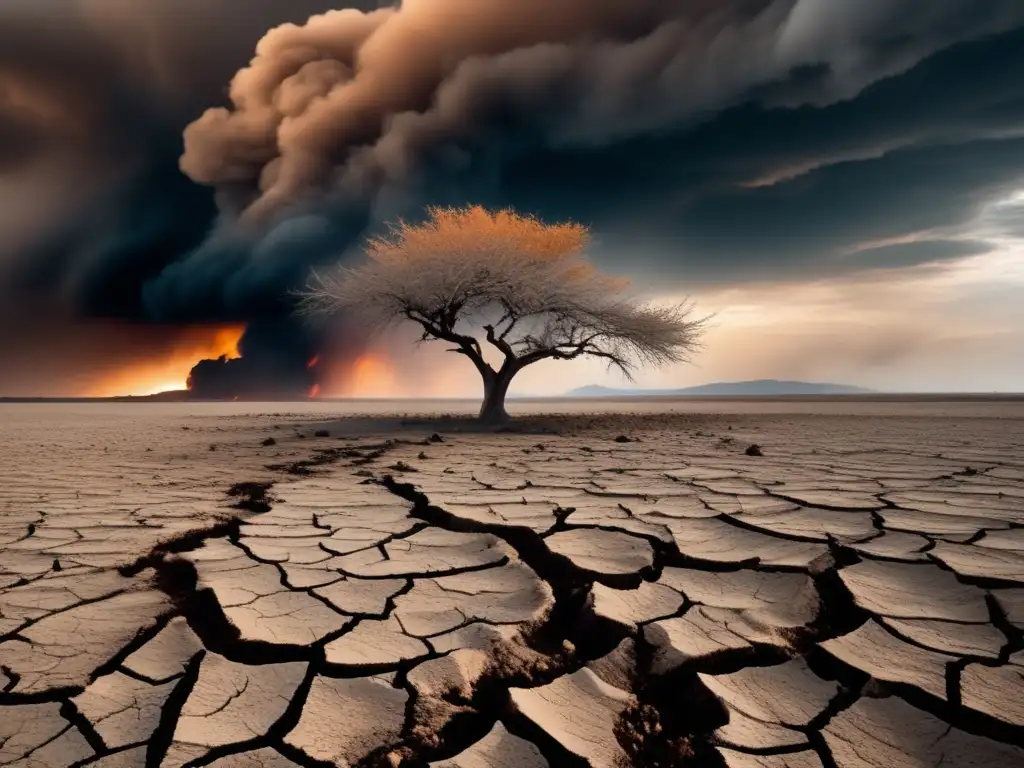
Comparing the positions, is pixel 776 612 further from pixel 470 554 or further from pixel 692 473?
pixel 692 473

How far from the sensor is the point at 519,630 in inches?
64.2

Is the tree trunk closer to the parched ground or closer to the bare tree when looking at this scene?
the bare tree

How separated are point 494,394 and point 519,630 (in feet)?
28.6

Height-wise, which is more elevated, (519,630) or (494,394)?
(494,394)

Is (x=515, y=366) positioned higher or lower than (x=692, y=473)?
higher

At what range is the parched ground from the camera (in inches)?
45.4

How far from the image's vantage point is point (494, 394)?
406 inches

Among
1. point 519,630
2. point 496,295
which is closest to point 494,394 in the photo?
point 496,295

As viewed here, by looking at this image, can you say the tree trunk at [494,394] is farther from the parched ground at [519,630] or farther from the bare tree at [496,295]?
the parched ground at [519,630]

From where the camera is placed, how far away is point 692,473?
4133mm

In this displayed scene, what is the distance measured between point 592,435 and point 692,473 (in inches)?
153


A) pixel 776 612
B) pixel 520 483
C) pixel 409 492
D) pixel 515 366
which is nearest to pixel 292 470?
pixel 409 492

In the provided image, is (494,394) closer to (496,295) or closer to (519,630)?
(496,295)

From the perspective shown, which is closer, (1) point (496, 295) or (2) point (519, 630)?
(2) point (519, 630)
